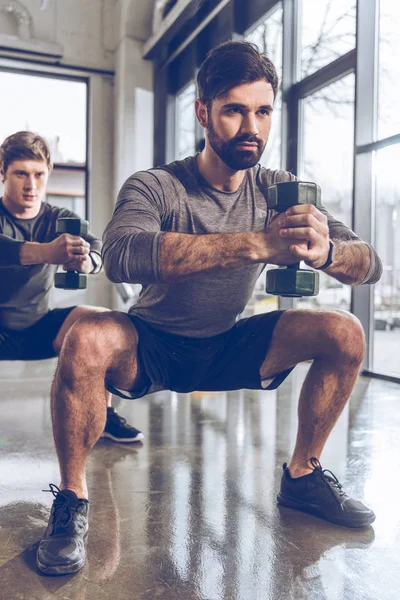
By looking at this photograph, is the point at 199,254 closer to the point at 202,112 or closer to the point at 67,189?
the point at 202,112

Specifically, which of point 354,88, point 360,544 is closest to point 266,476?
point 360,544

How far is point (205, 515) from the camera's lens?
1.48 metres

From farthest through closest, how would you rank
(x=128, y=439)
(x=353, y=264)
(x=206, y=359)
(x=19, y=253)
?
(x=128, y=439) < (x=19, y=253) < (x=206, y=359) < (x=353, y=264)

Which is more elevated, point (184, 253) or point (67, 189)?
point (67, 189)

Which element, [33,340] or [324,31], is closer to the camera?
[33,340]

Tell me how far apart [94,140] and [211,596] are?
619cm

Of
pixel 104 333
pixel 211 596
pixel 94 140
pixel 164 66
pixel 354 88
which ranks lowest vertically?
pixel 211 596

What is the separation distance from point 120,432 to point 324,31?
3337 millimetres

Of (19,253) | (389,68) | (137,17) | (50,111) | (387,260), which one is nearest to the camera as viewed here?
(19,253)

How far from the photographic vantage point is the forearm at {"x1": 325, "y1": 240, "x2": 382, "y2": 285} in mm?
1386

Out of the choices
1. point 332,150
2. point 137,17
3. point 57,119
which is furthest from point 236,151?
→ point 57,119

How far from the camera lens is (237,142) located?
1465 millimetres

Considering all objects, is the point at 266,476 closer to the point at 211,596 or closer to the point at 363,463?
the point at 363,463

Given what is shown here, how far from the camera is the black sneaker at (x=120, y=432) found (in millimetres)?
2180
